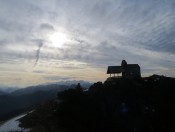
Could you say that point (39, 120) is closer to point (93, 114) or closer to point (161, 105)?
point (93, 114)

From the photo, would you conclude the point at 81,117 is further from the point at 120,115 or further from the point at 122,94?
the point at 122,94

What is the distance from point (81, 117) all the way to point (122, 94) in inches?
652

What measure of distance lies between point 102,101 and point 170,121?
17.4m

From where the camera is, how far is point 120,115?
2314 inches

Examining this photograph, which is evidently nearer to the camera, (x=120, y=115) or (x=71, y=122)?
(x=71, y=122)

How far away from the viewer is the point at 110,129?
52938mm

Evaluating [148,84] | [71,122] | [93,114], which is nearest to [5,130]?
[71,122]

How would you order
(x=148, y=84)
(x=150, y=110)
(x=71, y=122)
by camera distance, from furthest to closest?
(x=148, y=84)
(x=150, y=110)
(x=71, y=122)

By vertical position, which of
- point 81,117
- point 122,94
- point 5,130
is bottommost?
point 5,130

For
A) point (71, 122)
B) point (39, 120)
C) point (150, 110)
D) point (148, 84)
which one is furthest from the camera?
point (148, 84)

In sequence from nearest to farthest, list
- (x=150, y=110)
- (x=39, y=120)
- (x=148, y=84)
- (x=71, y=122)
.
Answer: (x=71, y=122)
(x=150, y=110)
(x=39, y=120)
(x=148, y=84)

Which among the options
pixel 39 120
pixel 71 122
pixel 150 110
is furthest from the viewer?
pixel 39 120

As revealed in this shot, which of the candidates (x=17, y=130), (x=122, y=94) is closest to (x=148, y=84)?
(x=122, y=94)

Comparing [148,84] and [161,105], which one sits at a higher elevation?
[148,84]
